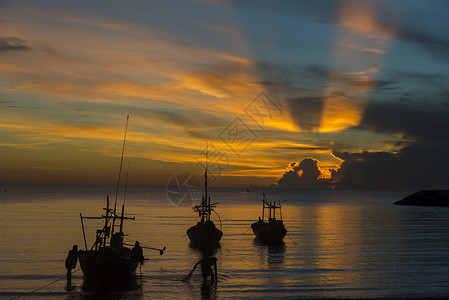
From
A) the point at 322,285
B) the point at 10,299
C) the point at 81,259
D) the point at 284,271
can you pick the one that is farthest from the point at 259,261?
the point at 10,299

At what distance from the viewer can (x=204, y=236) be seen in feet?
220

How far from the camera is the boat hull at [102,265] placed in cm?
3750

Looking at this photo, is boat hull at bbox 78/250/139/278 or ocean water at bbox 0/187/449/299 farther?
boat hull at bbox 78/250/139/278

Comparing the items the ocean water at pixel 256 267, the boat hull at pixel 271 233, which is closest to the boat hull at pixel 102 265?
the ocean water at pixel 256 267

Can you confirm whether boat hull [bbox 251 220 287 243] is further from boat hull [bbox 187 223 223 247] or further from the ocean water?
boat hull [bbox 187 223 223 247]

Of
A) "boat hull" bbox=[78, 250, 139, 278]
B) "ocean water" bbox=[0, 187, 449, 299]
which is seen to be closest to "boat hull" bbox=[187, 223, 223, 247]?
"ocean water" bbox=[0, 187, 449, 299]

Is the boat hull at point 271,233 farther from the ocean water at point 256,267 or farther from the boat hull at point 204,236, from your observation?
the boat hull at point 204,236

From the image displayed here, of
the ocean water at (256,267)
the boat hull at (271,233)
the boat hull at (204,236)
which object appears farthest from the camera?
the boat hull at (271,233)

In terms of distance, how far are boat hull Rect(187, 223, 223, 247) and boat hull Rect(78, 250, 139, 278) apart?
28524 mm

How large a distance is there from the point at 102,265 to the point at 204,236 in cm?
3052

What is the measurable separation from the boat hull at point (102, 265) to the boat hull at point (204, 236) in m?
28.5

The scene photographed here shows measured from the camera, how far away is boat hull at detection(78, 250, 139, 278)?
3750cm

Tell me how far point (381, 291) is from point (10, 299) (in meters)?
27.7

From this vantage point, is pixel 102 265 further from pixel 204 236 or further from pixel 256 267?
pixel 204 236
